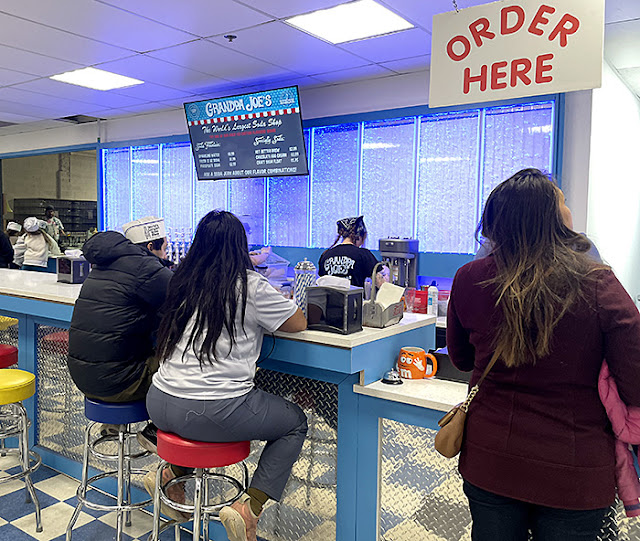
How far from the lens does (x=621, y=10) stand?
3414mm

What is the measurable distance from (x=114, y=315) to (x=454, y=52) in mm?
1653

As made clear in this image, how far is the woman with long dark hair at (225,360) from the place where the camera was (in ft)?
6.34

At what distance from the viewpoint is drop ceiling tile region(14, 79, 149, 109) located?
559cm

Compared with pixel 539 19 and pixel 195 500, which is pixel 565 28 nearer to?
pixel 539 19

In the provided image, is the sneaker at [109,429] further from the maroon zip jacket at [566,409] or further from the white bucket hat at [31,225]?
the white bucket hat at [31,225]

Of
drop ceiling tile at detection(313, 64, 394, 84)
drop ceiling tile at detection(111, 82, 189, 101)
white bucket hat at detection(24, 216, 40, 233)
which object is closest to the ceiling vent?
white bucket hat at detection(24, 216, 40, 233)

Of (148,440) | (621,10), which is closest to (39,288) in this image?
(148,440)

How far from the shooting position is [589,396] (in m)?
1.35

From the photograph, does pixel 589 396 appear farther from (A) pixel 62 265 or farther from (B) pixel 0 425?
(B) pixel 0 425

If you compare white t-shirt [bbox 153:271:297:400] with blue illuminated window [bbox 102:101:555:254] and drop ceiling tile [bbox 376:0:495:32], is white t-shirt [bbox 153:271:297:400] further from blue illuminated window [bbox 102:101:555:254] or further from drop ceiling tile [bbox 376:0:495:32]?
blue illuminated window [bbox 102:101:555:254]

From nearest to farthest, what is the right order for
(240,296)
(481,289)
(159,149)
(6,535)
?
1. (481,289)
2. (240,296)
3. (6,535)
4. (159,149)

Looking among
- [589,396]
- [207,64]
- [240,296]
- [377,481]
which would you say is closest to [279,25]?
[207,64]

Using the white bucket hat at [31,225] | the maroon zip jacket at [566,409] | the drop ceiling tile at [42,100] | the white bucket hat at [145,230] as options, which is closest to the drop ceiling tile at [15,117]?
the drop ceiling tile at [42,100]

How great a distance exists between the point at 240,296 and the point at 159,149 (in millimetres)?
5473
